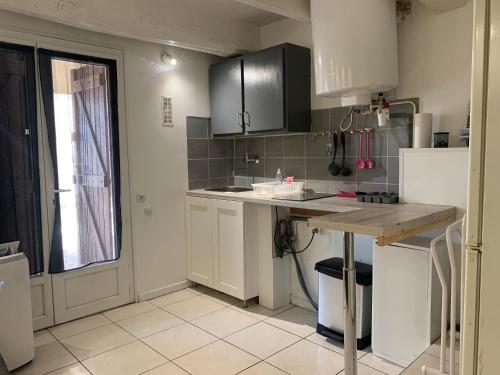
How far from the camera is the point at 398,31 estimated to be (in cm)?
266

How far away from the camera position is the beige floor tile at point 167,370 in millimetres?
2233

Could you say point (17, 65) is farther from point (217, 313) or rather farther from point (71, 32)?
point (217, 313)

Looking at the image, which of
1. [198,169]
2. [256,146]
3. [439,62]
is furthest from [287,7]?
[198,169]

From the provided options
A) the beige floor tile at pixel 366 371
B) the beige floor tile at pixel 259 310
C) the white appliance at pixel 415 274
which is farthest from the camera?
the beige floor tile at pixel 259 310

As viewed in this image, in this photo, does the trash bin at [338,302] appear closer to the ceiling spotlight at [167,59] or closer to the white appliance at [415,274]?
the white appliance at [415,274]

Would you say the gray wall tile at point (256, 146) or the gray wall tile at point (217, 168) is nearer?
the gray wall tile at point (256, 146)

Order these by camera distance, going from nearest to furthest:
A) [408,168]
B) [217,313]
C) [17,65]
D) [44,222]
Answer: [408,168] → [17,65] → [44,222] → [217,313]

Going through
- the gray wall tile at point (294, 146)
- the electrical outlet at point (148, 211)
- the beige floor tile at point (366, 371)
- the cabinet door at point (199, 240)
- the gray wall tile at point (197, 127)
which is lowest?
the beige floor tile at point (366, 371)

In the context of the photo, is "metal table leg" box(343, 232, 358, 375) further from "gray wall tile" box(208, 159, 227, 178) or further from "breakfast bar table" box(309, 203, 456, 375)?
"gray wall tile" box(208, 159, 227, 178)

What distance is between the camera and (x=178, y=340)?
8.65 ft

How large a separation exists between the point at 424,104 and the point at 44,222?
279cm

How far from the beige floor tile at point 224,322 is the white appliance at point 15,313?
1.11 meters

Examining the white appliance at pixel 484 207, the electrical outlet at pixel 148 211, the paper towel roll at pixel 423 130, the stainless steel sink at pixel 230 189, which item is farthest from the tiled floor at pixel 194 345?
the paper towel roll at pixel 423 130

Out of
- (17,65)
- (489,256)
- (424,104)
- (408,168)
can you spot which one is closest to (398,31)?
(424,104)
